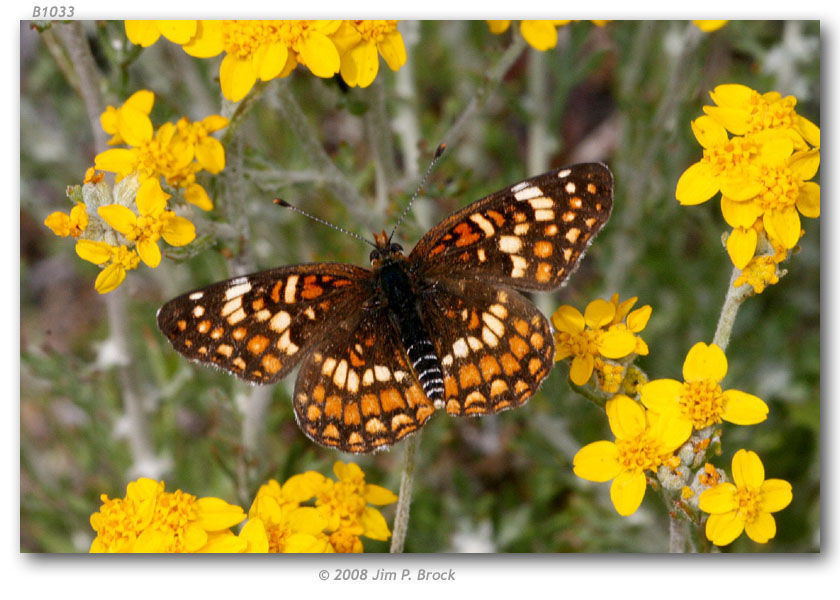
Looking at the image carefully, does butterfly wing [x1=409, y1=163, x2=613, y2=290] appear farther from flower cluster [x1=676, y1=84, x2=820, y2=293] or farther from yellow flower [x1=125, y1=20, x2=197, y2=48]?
yellow flower [x1=125, y1=20, x2=197, y2=48]

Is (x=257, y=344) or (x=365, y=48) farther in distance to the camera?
(x=365, y=48)

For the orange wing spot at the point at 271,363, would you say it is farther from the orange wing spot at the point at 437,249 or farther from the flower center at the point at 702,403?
the flower center at the point at 702,403

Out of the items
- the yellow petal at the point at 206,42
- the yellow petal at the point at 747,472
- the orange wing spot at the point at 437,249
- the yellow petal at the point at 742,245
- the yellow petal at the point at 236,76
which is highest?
the yellow petal at the point at 206,42

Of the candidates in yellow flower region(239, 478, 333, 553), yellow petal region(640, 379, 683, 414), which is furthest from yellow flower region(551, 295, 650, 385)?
yellow flower region(239, 478, 333, 553)

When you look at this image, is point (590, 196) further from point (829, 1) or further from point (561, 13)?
point (829, 1)

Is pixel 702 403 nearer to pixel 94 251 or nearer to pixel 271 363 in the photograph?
pixel 271 363

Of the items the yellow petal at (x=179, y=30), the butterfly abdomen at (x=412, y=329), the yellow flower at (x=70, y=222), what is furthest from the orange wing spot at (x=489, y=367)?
the yellow petal at (x=179, y=30)

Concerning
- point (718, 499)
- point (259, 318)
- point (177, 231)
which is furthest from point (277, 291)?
point (718, 499)
